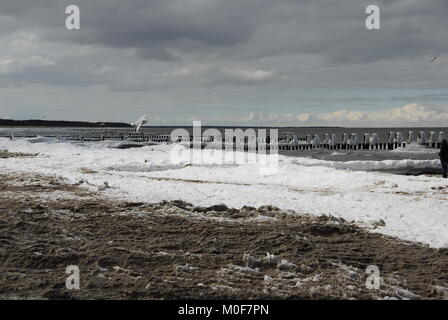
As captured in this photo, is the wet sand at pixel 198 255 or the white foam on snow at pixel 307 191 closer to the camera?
the wet sand at pixel 198 255

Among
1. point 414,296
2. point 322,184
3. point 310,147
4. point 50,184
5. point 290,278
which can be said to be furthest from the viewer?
point 310,147

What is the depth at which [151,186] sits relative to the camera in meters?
15.2

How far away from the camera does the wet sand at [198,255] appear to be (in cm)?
A: 594

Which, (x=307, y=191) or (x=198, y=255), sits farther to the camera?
(x=307, y=191)

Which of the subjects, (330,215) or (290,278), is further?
(330,215)

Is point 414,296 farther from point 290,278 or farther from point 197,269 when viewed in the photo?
point 197,269

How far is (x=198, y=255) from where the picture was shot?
289 inches

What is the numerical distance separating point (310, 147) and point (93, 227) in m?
50.5

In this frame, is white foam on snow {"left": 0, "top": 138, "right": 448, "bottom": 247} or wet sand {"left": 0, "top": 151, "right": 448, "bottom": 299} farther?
white foam on snow {"left": 0, "top": 138, "right": 448, "bottom": 247}

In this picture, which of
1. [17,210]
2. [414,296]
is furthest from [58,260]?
[414,296]

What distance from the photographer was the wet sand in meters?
5.94

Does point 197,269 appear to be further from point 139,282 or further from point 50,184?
point 50,184

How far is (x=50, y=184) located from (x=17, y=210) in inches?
191

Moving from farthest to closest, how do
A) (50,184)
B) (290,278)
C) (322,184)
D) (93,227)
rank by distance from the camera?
(322,184), (50,184), (93,227), (290,278)
